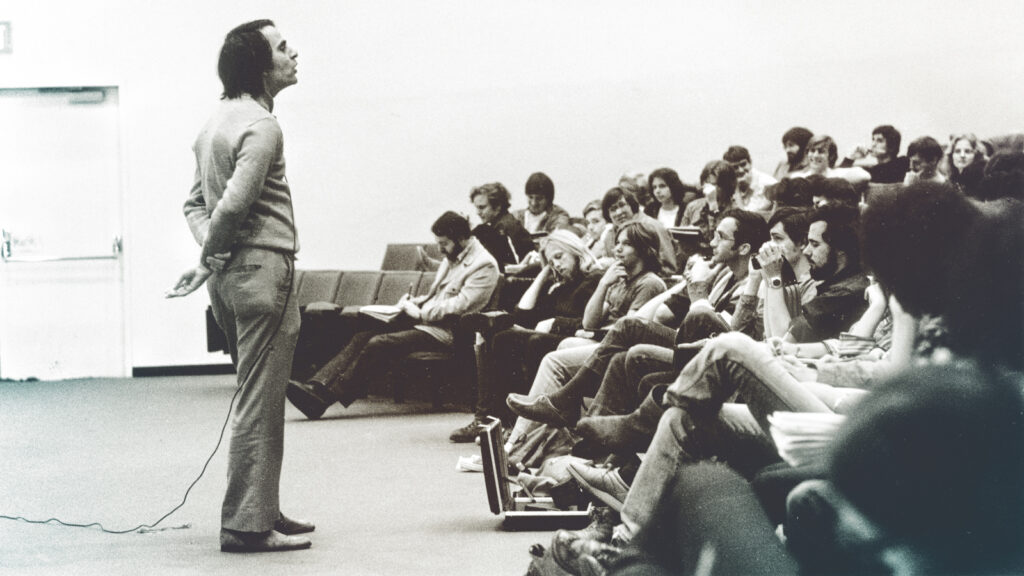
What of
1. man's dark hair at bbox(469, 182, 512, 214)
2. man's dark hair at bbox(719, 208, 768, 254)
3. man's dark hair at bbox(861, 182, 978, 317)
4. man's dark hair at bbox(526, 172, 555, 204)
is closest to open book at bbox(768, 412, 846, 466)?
man's dark hair at bbox(861, 182, 978, 317)

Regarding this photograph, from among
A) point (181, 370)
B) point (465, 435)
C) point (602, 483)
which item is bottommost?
point (181, 370)

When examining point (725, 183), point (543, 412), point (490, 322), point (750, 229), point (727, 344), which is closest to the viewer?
point (727, 344)

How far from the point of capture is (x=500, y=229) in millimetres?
7152

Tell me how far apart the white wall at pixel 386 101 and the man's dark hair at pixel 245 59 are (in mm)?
5423

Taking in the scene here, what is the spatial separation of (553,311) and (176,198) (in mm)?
4484

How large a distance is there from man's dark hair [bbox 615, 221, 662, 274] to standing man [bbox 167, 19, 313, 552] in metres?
1.80

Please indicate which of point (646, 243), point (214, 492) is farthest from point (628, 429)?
point (214, 492)

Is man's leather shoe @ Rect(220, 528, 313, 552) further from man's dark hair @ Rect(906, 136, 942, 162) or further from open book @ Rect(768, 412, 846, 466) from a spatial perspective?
man's dark hair @ Rect(906, 136, 942, 162)

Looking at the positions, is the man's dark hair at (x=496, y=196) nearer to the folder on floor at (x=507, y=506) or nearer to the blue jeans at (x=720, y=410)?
the folder on floor at (x=507, y=506)

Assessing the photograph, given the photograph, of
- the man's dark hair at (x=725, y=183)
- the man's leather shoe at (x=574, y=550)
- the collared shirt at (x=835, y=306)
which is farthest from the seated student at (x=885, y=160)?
the man's leather shoe at (x=574, y=550)

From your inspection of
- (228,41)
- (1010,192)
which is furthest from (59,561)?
(1010,192)

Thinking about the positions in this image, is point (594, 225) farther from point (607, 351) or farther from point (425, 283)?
point (607, 351)

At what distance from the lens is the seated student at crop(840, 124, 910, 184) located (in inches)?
234

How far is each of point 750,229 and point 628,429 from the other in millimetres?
1316
